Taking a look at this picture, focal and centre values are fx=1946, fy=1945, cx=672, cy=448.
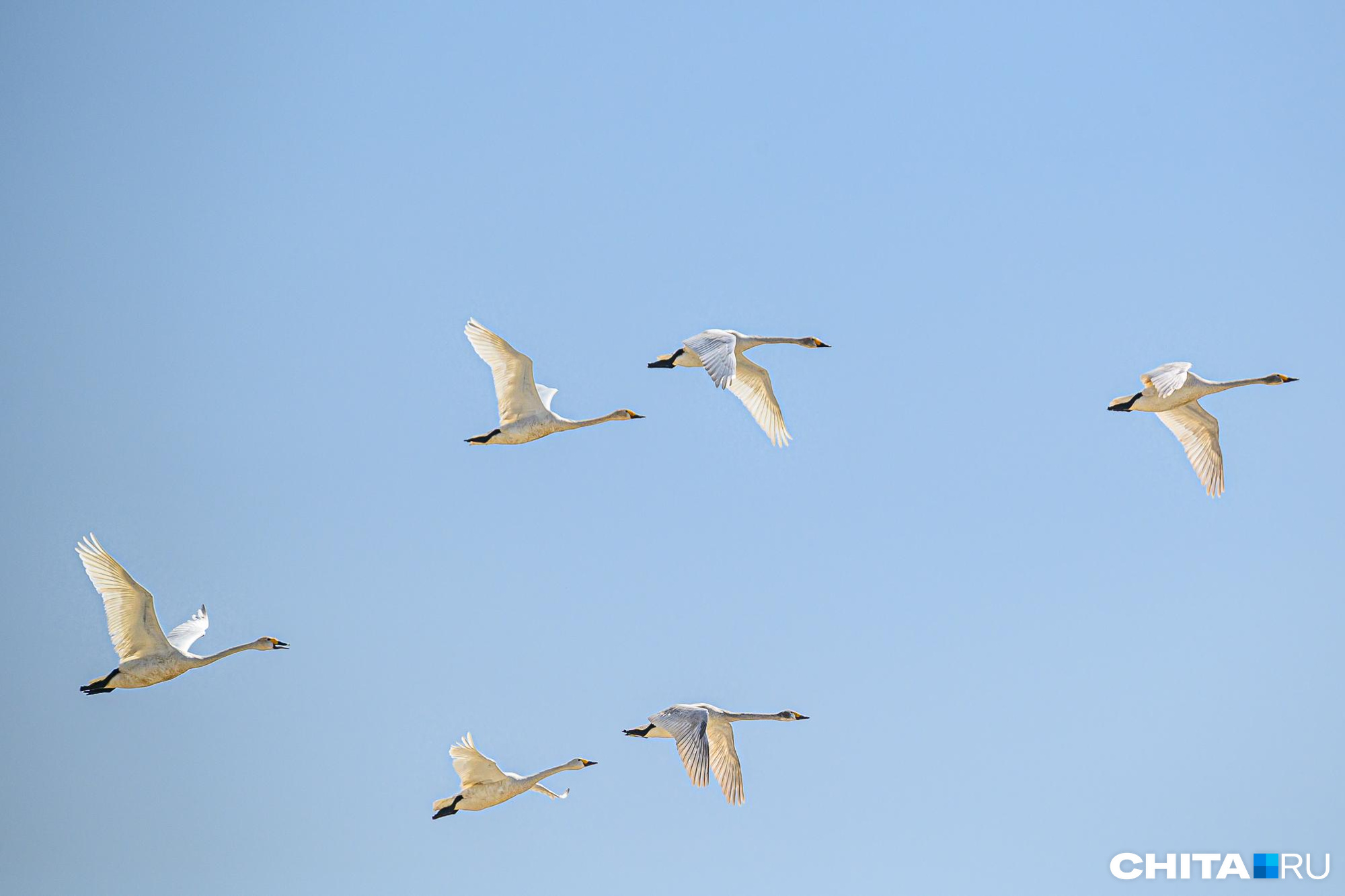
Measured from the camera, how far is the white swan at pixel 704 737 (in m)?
35.2

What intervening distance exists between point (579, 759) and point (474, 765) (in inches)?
166

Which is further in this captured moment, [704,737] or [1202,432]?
[1202,432]

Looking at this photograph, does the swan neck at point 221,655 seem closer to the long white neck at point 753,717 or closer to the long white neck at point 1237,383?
the long white neck at point 753,717

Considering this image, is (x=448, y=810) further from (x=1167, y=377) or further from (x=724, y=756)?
(x=1167, y=377)

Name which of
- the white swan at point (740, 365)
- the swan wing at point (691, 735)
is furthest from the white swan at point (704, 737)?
the white swan at point (740, 365)

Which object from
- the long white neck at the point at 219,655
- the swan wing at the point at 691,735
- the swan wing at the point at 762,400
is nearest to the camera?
the swan wing at the point at 691,735

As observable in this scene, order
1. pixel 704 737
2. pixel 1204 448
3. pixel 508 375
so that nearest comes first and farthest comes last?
1. pixel 704 737
2. pixel 508 375
3. pixel 1204 448

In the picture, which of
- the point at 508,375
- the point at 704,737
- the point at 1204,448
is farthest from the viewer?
the point at 1204,448

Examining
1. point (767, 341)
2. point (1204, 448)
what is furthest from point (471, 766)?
point (1204, 448)

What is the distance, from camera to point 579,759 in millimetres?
41938

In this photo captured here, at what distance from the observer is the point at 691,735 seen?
119ft

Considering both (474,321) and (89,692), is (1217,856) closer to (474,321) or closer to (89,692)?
(474,321)

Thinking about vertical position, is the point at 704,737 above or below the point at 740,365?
below

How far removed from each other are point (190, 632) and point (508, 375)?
985 cm
